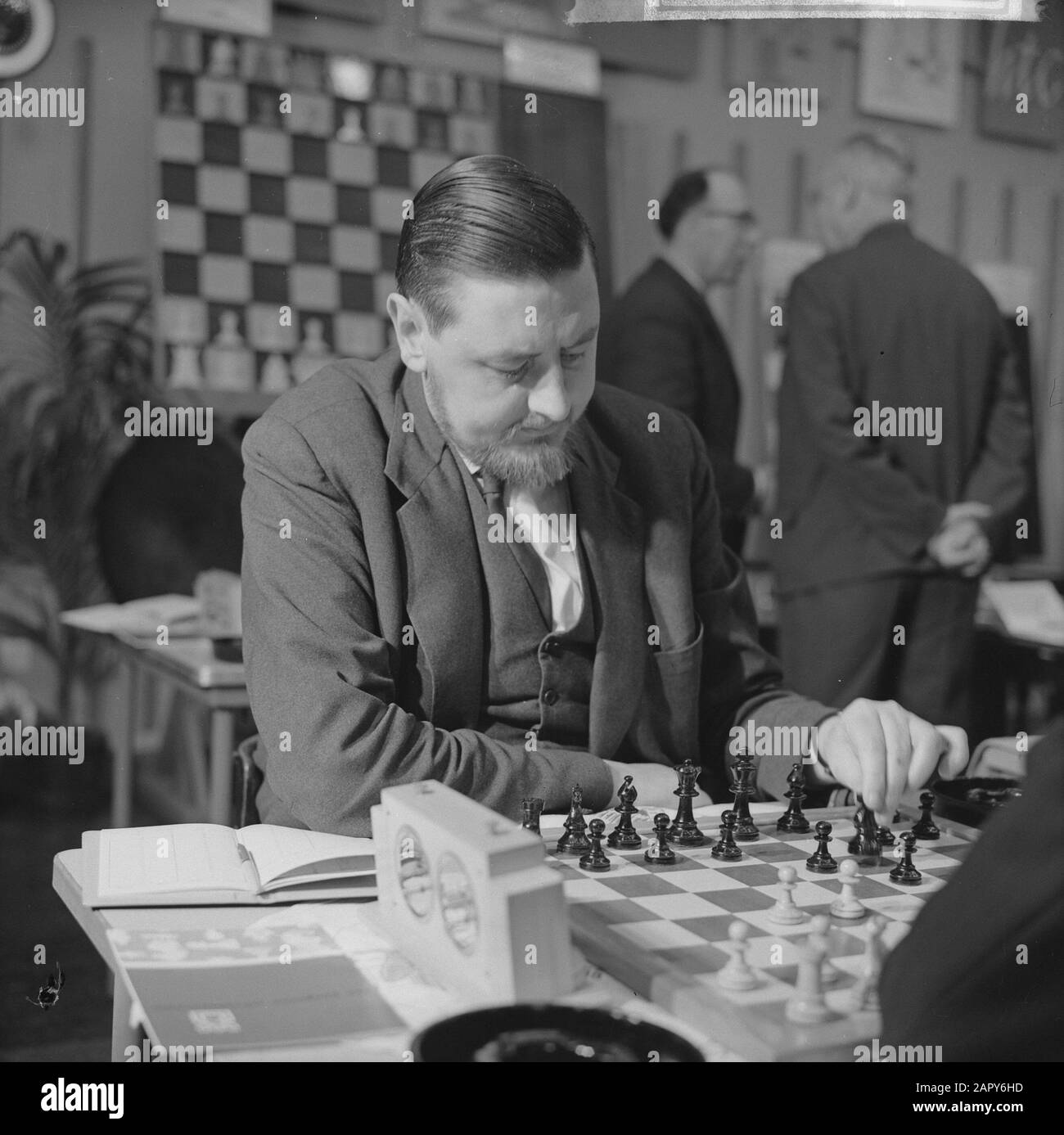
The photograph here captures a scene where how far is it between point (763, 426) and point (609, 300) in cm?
96

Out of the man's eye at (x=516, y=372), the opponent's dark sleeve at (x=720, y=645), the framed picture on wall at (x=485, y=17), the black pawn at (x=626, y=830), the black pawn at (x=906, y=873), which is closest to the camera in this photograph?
the black pawn at (x=906, y=873)

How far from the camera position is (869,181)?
4.08m

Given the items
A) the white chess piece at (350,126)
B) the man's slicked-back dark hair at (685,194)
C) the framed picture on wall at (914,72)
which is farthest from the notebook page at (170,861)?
the framed picture on wall at (914,72)

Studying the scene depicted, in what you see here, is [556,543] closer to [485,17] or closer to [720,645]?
[720,645]

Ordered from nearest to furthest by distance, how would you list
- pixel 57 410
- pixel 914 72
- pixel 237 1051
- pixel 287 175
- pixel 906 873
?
pixel 237 1051
pixel 906 873
pixel 57 410
pixel 287 175
pixel 914 72

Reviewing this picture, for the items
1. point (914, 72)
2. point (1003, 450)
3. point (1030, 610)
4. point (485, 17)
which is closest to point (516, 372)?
point (1003, 450)

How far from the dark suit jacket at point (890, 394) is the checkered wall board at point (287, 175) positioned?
1569 mm

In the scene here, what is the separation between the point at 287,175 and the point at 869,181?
197 centimetres

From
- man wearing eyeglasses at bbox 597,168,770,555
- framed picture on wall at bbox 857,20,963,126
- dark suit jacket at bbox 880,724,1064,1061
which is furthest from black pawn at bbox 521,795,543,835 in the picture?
framed picture on wall at bbox 857,20,963,126

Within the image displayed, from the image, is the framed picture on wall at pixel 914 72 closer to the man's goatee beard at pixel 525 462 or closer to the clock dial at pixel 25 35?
the clock dial at pixel 25 35

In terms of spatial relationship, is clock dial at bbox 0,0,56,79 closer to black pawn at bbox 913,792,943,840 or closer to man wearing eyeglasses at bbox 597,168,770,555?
man wearing eyeglasses at bbox 597,168,770,555

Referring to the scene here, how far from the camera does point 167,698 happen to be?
190 inches

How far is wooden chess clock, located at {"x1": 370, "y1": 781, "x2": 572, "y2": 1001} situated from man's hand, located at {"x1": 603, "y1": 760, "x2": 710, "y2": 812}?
24.6 inches

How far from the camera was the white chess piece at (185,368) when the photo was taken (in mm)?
4465
